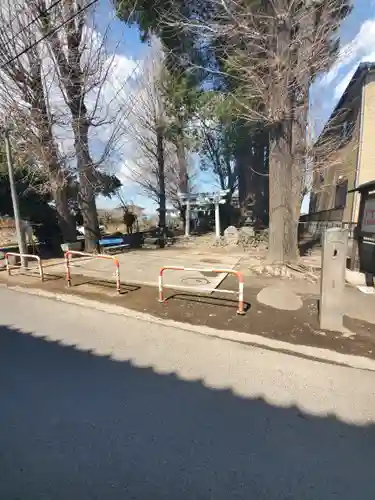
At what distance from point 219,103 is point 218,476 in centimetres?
1118

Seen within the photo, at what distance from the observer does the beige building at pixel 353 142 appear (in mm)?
9555

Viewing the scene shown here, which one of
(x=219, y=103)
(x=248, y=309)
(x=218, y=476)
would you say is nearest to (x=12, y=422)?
(x=218, y=476)

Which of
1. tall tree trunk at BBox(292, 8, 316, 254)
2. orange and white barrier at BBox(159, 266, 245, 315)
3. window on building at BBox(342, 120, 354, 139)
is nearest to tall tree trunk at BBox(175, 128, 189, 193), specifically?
window on building at BBox(342, 120, 354, 139)

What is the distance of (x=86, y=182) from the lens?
11266mm

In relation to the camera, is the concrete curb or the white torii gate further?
the white torii gate

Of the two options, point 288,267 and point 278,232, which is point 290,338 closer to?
point 288,267

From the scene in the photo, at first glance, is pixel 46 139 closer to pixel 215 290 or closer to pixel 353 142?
pixel 215 290

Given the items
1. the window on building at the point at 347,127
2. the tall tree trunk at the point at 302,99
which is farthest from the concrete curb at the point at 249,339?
the window on building at the point at 347,127

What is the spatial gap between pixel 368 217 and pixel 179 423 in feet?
20.3

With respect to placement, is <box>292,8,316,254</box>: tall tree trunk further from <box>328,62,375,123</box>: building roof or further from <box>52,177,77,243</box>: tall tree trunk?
<box>52,177,77,243</box>: tall tree trunk

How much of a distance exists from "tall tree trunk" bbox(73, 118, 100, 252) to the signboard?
9.69 meters

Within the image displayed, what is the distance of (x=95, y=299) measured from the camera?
18.2 ft

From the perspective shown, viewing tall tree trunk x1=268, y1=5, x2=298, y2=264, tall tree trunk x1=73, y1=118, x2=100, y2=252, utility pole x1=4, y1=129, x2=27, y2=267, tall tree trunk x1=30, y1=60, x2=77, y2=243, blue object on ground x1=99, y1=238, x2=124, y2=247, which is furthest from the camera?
blue object on ground x1=99, y1=238, x2=124, y2=247

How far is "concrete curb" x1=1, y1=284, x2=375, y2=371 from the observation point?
10.7ft
